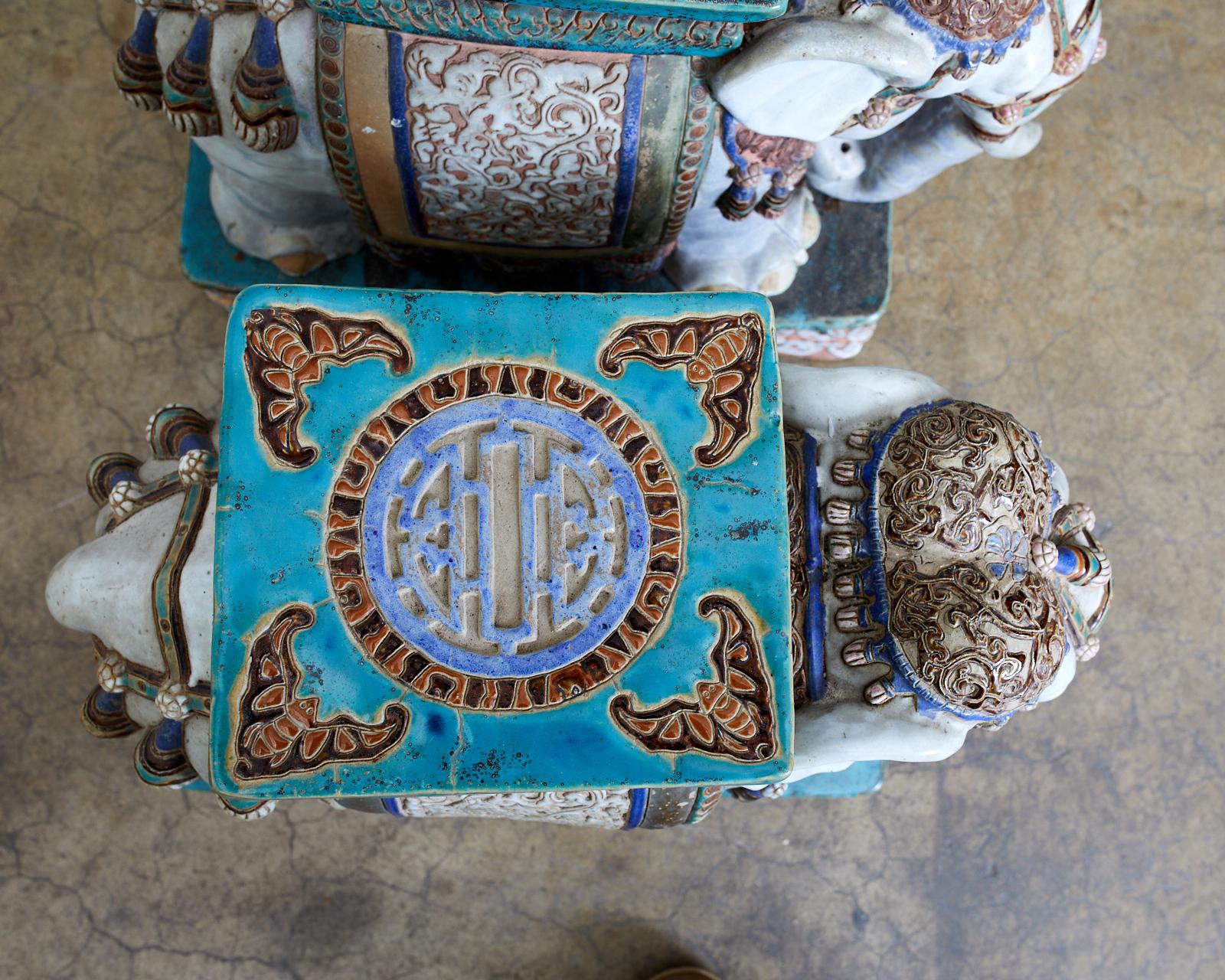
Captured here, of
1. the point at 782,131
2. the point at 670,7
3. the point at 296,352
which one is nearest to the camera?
the point at 670,7

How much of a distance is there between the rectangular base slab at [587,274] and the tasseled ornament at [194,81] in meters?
0.46

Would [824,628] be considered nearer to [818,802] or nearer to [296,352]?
[296,352]

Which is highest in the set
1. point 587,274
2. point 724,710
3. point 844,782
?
point 587,274

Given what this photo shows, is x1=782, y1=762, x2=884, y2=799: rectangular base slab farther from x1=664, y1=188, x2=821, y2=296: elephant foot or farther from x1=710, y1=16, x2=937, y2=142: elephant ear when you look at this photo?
x1=710, y1=16, x2=937, y2=142: elephant ear

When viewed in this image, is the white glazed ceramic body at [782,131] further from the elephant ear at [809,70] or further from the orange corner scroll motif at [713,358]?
the orange corner scroll motif at [713,358]

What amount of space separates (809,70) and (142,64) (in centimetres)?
88

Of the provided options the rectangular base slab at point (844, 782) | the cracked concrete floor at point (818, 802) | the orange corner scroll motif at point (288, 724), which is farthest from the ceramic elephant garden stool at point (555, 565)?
the cracked concrete floor at point (818, 802)

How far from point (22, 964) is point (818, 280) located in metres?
2.13

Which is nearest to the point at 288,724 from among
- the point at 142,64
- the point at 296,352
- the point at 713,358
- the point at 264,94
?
the point at 296,352

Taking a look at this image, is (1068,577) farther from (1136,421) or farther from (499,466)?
(1136,421)

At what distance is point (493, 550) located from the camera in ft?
3.88

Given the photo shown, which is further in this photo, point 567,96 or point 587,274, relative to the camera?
point 587,274

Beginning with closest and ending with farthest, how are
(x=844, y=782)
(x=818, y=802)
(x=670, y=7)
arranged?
1. (x=670, y=7)
2. (x=844, y=782)
3. (x=818, y=802)

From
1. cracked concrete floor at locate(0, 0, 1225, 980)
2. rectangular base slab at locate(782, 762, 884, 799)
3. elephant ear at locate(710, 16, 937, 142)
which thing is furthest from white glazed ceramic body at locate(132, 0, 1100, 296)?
rectangular base slab at locate(782, 762, 884, 799)
